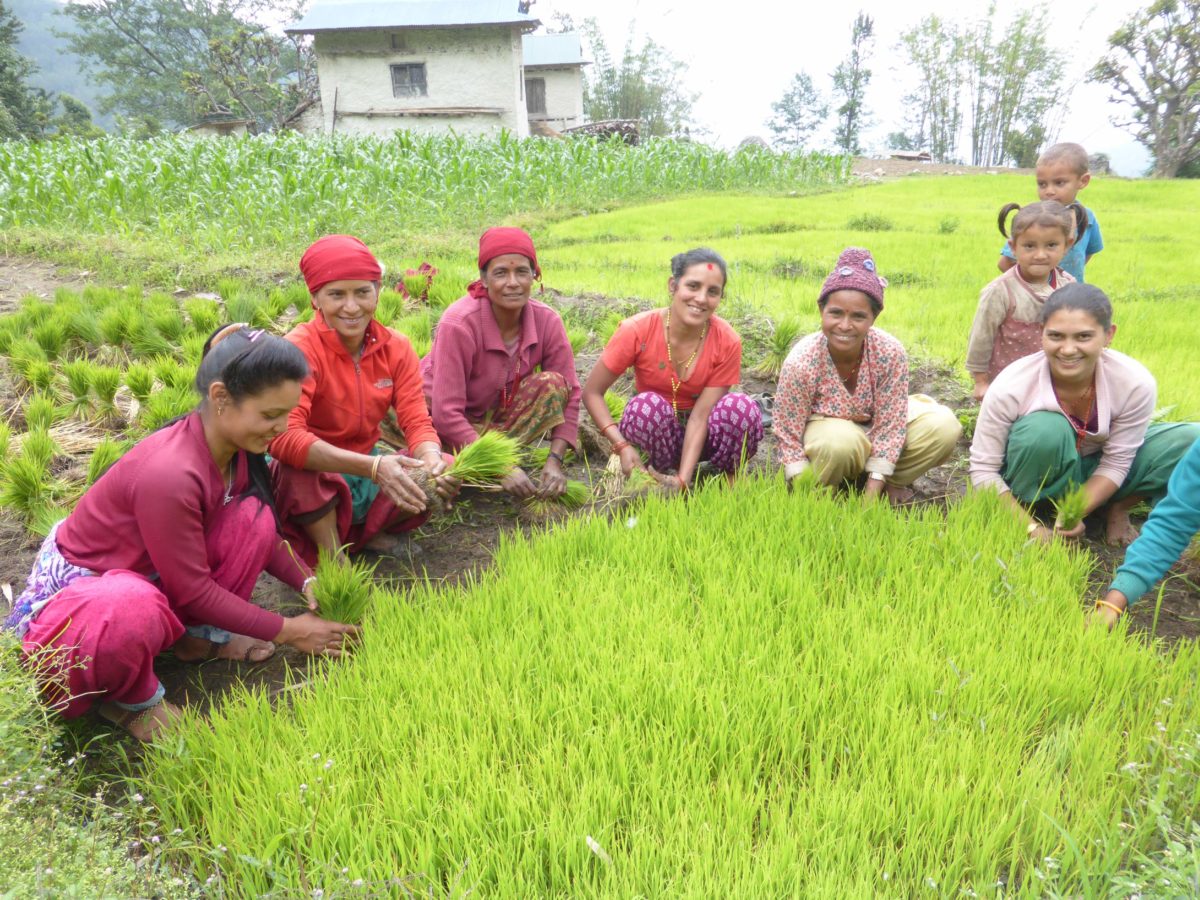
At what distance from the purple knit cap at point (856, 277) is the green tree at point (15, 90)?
28.5 meters

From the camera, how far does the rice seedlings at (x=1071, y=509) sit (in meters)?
2.56

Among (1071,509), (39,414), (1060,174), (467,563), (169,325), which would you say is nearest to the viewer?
(1071,509)

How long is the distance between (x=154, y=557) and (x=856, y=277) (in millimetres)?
2431

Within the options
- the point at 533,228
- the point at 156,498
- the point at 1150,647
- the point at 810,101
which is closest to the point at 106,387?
the point at 156,498

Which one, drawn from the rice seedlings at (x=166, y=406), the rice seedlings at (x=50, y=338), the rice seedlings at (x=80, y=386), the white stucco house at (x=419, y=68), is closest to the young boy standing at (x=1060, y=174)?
the rice seedlings at (x=166, y=406)

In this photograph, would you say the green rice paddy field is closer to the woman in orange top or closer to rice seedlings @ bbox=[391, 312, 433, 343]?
the woman in orange top

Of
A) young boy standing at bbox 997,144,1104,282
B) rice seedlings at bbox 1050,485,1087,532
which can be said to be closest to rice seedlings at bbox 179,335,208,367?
rice seedlings at bbox 1050,485,1087,532

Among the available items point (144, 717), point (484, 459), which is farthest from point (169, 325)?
point (144, 717)

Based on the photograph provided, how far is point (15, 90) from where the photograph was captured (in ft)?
80.2

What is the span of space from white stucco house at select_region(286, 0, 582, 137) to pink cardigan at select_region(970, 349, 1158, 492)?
772 inches

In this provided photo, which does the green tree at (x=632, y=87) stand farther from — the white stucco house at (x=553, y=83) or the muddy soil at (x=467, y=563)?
the muddy soil at (x=467, y=563)

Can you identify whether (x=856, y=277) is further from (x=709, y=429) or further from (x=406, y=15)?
(x=406, y=15)

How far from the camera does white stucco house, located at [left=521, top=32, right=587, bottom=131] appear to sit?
2544 cm

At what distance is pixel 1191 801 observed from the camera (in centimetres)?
152
